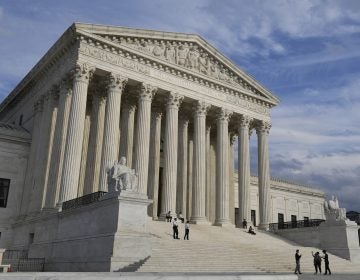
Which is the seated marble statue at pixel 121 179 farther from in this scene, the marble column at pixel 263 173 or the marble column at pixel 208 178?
the marble column at pixel 263 173

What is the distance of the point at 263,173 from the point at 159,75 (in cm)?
1536

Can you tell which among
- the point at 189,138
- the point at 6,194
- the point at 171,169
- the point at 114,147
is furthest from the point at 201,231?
the point at 6,194

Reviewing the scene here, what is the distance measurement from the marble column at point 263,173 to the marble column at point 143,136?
45.6 feet

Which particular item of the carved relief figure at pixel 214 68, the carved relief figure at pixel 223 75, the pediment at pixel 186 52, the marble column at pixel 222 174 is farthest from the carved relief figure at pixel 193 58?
the marble column at pixel 222 174

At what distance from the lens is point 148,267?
18922mm

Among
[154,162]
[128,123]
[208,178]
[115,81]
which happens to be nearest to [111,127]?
[115,81]

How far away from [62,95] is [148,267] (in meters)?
17.4

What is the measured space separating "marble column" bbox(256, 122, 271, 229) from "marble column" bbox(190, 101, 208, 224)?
24.4 ft

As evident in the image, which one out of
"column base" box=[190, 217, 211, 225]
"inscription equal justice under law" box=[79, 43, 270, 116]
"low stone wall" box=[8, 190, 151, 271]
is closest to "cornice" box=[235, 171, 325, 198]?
"inscription equal justice under law" box=[79, 43, 270, 116]

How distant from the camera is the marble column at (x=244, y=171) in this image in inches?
1501

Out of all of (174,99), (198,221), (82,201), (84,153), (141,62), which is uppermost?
(141,62)

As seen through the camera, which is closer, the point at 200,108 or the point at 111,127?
the point at 111,127

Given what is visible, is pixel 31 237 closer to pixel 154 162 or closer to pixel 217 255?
pixel 154 162

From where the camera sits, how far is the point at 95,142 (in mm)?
33031
